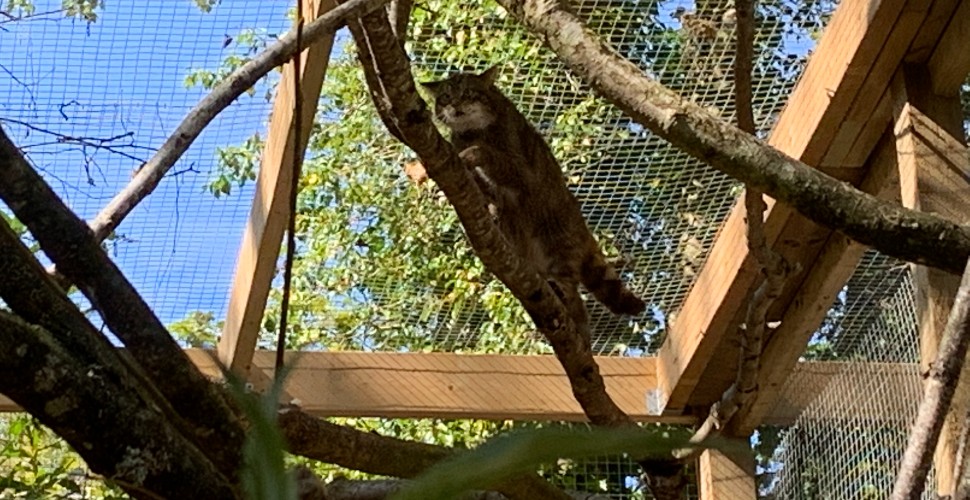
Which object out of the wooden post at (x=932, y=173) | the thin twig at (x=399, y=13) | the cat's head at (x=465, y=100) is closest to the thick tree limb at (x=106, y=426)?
the wooden post at (x=932, y=173)

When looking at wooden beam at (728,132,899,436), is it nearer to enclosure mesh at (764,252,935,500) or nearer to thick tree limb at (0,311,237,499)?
enclosure mesh at (764,252,935,500)

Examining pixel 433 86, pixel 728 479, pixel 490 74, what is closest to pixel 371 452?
pixel 728 479

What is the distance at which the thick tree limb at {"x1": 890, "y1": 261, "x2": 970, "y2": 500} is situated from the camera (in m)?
1.21

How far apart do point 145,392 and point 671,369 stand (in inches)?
95.5

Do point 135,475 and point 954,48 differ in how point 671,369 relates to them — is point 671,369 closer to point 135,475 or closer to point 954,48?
point 954,48

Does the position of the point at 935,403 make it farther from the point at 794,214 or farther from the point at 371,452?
the point at 794,214

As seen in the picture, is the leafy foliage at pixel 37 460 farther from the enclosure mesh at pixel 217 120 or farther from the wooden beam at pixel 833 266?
the wooden beam at pixel 833 266

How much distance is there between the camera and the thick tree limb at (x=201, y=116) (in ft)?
5.33

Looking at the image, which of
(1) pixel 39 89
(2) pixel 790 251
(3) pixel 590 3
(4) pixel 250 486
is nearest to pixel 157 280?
(1) pixel 39 89

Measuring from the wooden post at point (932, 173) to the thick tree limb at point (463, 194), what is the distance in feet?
1.59

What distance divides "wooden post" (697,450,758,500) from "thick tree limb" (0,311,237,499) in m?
2.47

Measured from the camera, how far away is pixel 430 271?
3.58 m

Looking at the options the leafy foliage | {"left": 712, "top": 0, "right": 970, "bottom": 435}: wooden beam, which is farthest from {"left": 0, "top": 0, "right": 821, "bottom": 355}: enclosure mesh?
the leafy foliage

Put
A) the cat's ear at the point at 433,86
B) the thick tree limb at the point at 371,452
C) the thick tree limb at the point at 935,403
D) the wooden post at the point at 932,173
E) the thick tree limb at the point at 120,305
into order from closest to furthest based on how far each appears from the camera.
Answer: the thick tree limb at the point at 120,305 < the thick tree limb at the point at 935,403 < the thick tree limb at the point at 371,452 < the wooden post at the point at 932,173 < the cat's ear at the point at 433,86
